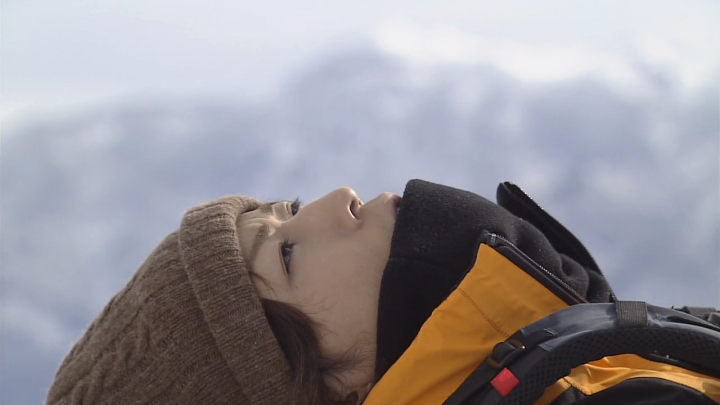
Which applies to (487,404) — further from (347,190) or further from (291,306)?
(347,190)

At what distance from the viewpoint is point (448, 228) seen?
1253mm

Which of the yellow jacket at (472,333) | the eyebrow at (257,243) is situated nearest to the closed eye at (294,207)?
the eyebrow at (257,243)

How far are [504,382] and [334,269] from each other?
47 cm

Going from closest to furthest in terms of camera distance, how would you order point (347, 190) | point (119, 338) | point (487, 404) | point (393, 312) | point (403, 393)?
point (487, 404) → point (403, 393) → point (393, 312) → point (119, 338) → point (347, 190)

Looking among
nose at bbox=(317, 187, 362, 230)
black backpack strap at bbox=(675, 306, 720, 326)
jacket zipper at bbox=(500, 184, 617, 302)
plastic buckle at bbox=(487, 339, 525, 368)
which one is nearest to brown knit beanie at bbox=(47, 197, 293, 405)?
nose at bbox=(317, 187, 362, 230)

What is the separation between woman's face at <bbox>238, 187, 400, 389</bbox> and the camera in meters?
1.26

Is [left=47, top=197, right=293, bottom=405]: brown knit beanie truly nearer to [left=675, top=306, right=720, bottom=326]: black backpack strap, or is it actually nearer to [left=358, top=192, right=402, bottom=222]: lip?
[left=358, top=192, right=402, bottom=222]: lip

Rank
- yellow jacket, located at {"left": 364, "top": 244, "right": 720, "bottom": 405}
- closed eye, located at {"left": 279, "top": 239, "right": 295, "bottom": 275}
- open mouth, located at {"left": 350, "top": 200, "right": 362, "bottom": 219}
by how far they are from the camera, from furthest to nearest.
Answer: open mouth, located at {"left": 350, "top": 200, "right": 362, "bottom": 219} < closed eye, located at {"left": 279, "top": 239, "right": 295, "bottom": 275} < yellow jacket, located at {"left": 364, "top": 244, "right": 720, "bottom": 405}

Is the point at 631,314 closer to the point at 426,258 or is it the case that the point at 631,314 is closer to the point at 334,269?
the point at 426,258

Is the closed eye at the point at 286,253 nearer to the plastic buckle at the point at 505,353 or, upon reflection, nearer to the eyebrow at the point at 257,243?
the eyebrow at the point at 257,243

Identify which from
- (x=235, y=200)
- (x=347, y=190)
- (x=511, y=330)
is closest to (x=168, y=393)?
(x=235, y=200)

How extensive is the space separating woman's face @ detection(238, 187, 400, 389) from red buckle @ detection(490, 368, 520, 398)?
1.14 ft

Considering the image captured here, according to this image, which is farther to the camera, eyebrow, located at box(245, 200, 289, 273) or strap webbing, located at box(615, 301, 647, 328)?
eyebrow, located at box(245, 200, 289, 273)

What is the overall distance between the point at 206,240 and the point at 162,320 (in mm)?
206
